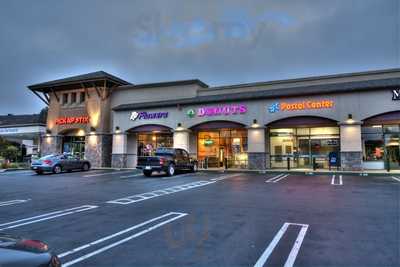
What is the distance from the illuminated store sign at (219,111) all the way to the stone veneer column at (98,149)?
9965 mm

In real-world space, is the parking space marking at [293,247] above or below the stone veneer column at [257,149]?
below

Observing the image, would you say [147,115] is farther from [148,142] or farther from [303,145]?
[303,145]

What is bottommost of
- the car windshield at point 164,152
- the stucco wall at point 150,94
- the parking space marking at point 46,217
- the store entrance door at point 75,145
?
the parking space marking at point 46,217

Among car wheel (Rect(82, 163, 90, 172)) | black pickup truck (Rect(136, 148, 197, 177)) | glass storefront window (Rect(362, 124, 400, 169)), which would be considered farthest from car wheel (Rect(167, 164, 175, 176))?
glass storefront window (Rect(362, 124, 400, 169))

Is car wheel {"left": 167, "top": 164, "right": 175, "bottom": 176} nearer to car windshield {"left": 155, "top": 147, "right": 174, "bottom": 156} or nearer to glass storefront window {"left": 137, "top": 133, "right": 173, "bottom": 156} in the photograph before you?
car windshield {"left": 155, "top": 147, "right": 174, "bottom": 156}

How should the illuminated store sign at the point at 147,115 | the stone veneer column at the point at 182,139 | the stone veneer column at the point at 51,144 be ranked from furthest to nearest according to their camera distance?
1. the stone veneer column at the point at 51,144
2. the illuminated store sign at the point at 147,115
3. the stone veneer column at the point at 182,139

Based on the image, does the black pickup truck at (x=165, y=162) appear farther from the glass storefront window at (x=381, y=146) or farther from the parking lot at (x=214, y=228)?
the glass storefront window at (x=381, y=146)

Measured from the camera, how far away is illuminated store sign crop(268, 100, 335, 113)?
65.1 ft

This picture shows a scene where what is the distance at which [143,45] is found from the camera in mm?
36312

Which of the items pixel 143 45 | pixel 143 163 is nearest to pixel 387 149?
pixel 143 163

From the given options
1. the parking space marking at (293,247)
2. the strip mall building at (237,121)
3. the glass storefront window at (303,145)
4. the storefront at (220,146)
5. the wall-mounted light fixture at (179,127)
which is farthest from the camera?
the storefront at (220,146)

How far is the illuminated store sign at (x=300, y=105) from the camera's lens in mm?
19844

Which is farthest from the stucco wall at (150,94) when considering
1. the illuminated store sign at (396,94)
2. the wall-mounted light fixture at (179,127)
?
the illuminated store sign at (396,94)

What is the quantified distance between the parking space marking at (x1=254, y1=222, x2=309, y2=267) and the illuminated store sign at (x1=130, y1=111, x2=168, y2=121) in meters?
19.9
